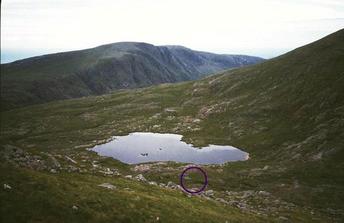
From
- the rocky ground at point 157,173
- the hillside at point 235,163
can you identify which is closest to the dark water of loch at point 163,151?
the hillside at point 235,163

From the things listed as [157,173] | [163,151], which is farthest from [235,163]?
[163,151]

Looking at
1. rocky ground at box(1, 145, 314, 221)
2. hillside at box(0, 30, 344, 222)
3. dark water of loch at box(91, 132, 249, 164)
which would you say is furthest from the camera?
dark water of loch at box(91, 132, 249, 164)

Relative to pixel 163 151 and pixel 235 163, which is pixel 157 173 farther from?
pixel 163 151

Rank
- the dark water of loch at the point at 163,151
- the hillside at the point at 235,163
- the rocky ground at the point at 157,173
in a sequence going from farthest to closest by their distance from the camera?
the dark water of loch at the point at 163,151, the rocky ground at the point at 157,173, the hillside at the point at 235,163

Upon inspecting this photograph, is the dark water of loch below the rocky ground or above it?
below

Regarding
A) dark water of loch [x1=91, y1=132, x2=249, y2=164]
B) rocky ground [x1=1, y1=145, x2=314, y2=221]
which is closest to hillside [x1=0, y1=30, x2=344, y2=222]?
rocky ground [x1=1, y1=145, x2=314, y2=221]

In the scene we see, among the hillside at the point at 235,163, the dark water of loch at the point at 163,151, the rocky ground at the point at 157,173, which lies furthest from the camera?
the dark water of loch at the point at 163,151

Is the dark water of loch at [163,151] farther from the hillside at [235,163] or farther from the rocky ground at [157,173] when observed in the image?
the rocky ground at [157,173]

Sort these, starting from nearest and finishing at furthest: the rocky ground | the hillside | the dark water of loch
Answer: the hillside, the rocky ground, the dark water of loch

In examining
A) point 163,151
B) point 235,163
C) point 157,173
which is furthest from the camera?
point 163,151

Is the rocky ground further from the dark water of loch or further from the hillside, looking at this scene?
the dark water of loch
